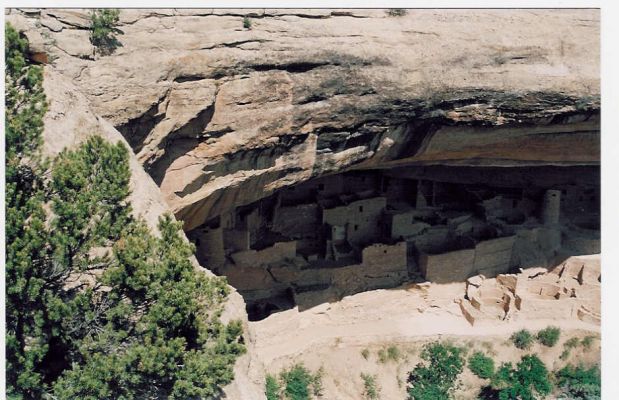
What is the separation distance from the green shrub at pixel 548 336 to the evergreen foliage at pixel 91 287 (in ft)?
31.5

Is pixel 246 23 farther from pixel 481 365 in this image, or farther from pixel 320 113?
pixel 481 365

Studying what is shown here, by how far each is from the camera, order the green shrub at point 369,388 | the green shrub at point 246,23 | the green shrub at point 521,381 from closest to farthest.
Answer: the green shrub at point 246,23 → the green shrub at point 369,388 → the green shrub at point 521,381

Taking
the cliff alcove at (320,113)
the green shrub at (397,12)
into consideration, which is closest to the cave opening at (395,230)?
the cliff alcove at (320,113)

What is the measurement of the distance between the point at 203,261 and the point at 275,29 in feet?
16.0

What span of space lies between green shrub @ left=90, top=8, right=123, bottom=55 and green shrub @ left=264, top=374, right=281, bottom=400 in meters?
6.46

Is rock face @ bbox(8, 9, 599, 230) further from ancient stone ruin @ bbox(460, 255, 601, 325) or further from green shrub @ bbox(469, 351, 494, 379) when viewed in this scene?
green shrub @ bbox(469, 351, 494, 379)

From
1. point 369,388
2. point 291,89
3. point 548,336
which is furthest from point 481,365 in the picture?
point 291,89

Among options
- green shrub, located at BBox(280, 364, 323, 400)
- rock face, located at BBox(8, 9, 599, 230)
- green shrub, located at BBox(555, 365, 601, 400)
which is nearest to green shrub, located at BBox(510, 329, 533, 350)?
green shrub, located at BBox(555, 365, 601, 400)

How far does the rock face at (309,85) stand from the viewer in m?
9.17

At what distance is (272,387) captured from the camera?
1302 centimetres

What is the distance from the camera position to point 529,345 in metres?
15.1

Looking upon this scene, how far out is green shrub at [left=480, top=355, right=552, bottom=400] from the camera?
1454cm

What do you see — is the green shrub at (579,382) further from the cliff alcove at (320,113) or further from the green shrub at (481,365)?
the cliff alcove at (320,113)

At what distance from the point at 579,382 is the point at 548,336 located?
1032 millimetres
